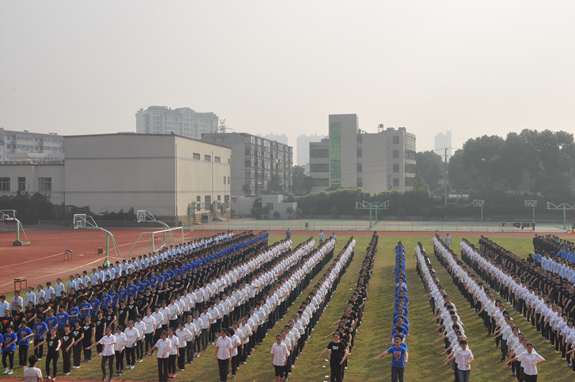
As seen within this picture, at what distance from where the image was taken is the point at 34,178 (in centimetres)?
5916

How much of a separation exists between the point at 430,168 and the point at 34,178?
→ 3399 inches

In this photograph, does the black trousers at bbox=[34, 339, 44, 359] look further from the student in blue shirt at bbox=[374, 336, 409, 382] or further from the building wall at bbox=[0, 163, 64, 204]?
the building wall at bbox=[0, 163, 64, 204]

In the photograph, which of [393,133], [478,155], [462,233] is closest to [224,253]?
[462,233]

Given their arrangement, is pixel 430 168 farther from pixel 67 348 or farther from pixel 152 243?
pixel 67 348

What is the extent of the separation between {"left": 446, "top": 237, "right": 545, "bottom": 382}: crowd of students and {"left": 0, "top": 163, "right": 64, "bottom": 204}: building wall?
49209 millimetres

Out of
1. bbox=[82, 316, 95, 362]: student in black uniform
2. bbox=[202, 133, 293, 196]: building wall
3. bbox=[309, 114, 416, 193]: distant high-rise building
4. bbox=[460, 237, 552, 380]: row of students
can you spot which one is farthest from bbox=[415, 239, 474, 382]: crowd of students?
bbox=[202, 133, 293, 196]: building wall

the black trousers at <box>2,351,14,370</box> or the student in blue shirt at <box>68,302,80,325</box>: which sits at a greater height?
the student in blue shirt at <box>68,302,80,325</box>

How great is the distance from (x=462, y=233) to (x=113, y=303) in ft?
126

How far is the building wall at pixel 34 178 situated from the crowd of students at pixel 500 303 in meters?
49.2

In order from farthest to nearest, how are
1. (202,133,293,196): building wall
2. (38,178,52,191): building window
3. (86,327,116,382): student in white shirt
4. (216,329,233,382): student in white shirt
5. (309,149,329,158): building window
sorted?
(202,133,293,196): building wall
(309,149,329,158): building window
(38,178,52,191): building window
(86,327,116,382): student in white shirt
(216,329,233,382): student in white shirt


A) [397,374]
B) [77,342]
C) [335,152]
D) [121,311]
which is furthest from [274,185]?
[397,374]

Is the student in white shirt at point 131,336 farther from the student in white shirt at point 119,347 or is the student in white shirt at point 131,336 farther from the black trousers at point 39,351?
the black trousers at point 39,351

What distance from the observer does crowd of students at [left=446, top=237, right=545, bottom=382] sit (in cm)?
952

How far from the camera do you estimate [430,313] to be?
646 inches
